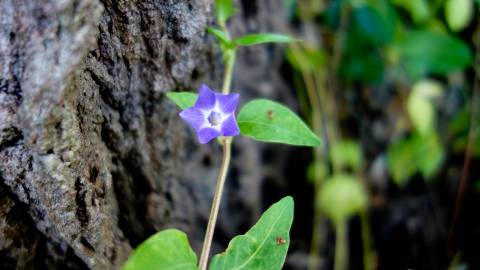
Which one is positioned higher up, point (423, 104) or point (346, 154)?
point (423, 104)

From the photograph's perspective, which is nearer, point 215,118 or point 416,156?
point 215,118

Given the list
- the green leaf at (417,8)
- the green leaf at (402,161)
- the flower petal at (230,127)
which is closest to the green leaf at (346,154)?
the green leaf at (402,161)

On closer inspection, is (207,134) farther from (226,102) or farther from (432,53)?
(432,53)

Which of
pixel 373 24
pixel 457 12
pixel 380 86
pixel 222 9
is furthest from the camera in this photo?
pixel 380 86

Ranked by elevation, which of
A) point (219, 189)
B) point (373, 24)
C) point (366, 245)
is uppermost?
point (373, 24)

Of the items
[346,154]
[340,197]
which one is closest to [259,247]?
[340,197]

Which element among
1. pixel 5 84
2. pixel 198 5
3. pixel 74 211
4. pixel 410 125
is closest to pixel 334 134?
pixel 410 125

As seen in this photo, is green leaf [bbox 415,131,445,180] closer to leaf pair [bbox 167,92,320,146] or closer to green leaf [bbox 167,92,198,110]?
leaf pair [bbox 167,92,320,146]
